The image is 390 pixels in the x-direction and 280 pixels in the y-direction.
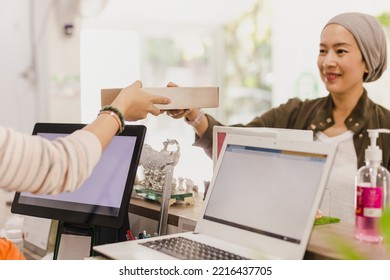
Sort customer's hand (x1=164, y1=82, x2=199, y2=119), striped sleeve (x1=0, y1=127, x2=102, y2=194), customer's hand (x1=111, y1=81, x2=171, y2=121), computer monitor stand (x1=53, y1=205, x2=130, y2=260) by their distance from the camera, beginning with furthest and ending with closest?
1. customer's hand (x1=164, y1=82, x2=199, y2=119)
2. computer monitor stand (x1=53, y1=205, x2=130, y2=260)
3. customer's hand (x1=111, y1=81, x2=171, y2=121)
4. striped sleeve (x1=0, y1=127, x2=102, y2=194)

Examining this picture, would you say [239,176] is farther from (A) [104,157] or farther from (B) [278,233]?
(A) [104,157]

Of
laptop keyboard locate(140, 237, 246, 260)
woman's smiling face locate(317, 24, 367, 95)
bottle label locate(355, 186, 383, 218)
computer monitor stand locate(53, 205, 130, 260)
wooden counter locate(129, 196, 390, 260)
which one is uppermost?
woman's smiling face locate(317, 24, 367, 95)

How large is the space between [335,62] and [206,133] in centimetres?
54

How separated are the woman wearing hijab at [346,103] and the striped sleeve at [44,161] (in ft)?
2.57

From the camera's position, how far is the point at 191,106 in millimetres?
1478

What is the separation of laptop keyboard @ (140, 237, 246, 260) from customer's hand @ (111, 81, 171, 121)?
0.30 m

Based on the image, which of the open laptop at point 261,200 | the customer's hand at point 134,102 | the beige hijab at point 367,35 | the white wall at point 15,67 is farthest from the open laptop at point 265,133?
the white wall at point 15,67

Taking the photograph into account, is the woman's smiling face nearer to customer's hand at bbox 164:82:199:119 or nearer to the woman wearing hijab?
the woman wearing hijab

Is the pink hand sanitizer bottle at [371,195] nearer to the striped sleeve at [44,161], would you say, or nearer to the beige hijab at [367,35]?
the striped sleeve at [44,161]

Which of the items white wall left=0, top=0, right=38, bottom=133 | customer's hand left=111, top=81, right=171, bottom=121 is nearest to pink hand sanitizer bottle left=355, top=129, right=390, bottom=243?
customer's hand left=111, top=81, right=171, bottom=121

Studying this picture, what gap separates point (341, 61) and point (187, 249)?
106 centimetres

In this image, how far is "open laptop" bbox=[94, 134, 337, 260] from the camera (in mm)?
979
